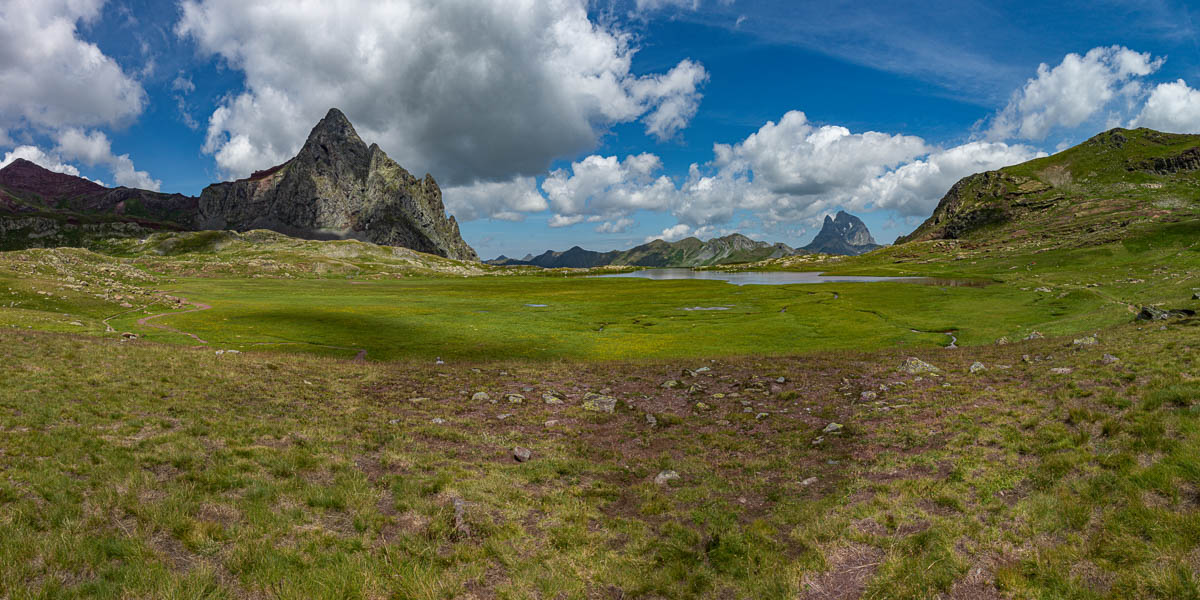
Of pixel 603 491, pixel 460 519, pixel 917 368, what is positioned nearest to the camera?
pixel 460 519

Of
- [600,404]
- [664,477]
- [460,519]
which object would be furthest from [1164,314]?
[460,519]

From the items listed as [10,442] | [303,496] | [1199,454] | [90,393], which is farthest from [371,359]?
[1199,454]

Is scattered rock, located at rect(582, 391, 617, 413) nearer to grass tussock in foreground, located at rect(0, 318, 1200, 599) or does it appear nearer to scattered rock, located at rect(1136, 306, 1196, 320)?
grass tussock in foreground, located at rect(0, 318, 1200, 599)

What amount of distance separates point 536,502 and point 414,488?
3.94 meters

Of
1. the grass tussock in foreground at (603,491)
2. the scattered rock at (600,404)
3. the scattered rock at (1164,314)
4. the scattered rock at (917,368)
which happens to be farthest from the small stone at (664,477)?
the scattered rock at (1164,314)

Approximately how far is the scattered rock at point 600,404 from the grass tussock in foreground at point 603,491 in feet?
4.08

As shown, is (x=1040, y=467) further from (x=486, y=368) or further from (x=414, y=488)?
(x=486, y=368)

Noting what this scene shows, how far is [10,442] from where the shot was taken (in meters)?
13.7

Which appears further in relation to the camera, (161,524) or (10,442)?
(10,442)

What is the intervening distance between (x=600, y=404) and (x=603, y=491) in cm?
1112

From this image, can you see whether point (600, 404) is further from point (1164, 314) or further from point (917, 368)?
point (1164, 314)

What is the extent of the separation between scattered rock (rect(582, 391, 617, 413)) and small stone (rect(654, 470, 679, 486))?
28.7 ft

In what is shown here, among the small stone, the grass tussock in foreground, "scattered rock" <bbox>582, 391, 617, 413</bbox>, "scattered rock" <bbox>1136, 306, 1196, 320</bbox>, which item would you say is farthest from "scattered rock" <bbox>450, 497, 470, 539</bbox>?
"scattered rock" <bbox>1136, 306, 1196, 320</bbox>

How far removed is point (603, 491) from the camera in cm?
1523
